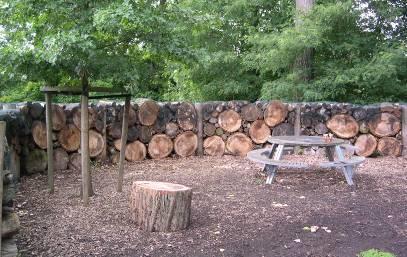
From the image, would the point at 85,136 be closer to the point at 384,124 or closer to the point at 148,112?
the point at 148,112

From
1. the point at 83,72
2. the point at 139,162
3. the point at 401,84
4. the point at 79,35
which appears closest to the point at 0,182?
the point at 79,35

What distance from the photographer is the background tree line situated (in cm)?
436

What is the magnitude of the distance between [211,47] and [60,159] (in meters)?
4.98

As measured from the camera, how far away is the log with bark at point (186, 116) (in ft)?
27.7

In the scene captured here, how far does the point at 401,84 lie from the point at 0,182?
9357 millimetres

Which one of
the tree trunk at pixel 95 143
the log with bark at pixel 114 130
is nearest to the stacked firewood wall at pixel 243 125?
the log with bark at pixel 114 130

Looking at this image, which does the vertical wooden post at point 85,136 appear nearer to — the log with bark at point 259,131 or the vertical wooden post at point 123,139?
the vertical wooden post at point 123,139

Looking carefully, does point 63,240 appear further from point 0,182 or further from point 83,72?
point 83,72

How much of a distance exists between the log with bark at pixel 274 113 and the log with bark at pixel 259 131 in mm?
98

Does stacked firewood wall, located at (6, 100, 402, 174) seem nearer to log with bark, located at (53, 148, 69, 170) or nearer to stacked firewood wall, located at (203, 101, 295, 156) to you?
stacked firewood wall, located at (203, 101, 295, 156)

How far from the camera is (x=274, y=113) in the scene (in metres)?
8.72

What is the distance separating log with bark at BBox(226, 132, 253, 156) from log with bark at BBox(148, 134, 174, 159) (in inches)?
47.3

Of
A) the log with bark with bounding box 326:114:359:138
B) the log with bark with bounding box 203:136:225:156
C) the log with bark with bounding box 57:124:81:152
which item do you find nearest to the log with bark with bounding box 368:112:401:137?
the log with bark with bounding box 326:114:359:138

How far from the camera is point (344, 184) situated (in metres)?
6.14
